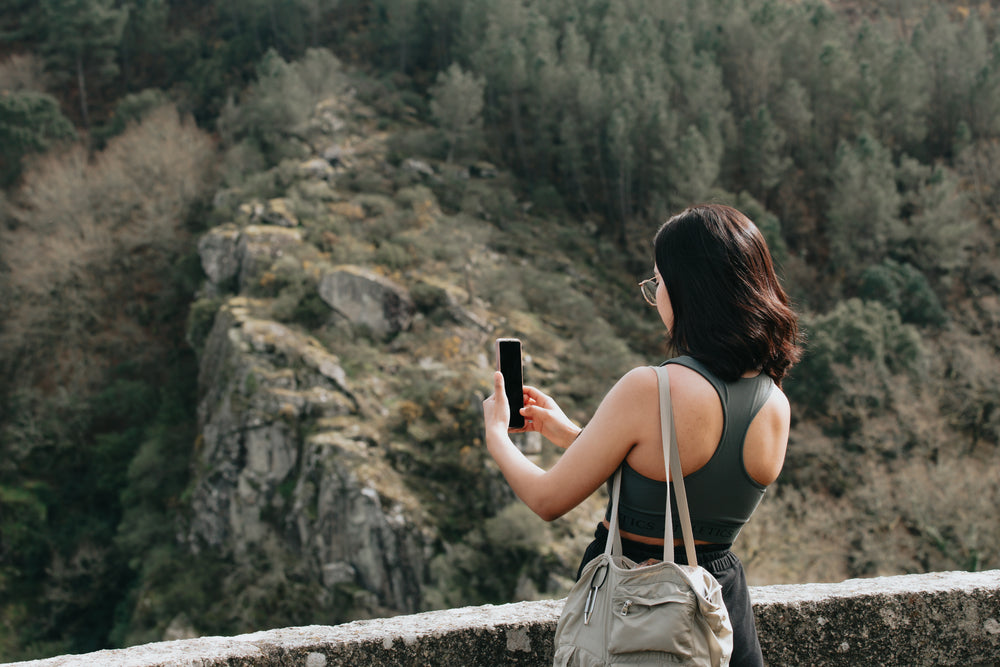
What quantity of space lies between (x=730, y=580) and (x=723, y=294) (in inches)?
25.1

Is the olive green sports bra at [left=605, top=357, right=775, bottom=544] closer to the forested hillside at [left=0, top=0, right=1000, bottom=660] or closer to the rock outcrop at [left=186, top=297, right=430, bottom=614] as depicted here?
the forested hillside at [left=0, top=0, right=1000, bottom=660]

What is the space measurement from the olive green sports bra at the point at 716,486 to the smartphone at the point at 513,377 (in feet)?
1.55

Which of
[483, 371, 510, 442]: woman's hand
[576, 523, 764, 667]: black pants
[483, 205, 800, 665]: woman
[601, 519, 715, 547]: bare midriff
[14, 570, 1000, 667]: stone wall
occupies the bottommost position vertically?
[14, 570, 1000, 667]: stone wall

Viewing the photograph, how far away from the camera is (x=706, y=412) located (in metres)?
1.52

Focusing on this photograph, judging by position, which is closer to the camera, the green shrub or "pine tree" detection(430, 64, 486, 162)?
the green shrub

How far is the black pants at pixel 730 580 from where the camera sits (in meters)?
1.61

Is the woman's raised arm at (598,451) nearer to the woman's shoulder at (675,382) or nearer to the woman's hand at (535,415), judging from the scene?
the woman's shoulder at (675,382)

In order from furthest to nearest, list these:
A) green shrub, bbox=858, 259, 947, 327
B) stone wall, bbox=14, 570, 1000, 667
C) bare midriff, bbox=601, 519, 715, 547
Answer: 1. green shrub, bbox=858, 259, 947, 327
2. stone wall, bbox=14, 570, 1000, 667
3. bare midriff, bbox=601, 519, 715, 547

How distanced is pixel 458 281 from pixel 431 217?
11.7ft

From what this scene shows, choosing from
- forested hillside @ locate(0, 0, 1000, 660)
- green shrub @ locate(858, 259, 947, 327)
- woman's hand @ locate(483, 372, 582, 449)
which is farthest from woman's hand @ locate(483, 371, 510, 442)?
green shrub @ locate(858, 259, 947, 327)

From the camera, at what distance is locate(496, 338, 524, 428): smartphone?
6.59 feet

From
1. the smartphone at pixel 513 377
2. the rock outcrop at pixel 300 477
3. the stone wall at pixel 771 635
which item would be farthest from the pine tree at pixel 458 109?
the smartphone at pixel 513 377

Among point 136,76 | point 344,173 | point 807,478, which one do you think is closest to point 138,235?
point 344,173

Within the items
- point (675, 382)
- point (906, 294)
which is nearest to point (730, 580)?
point (675, 382)
